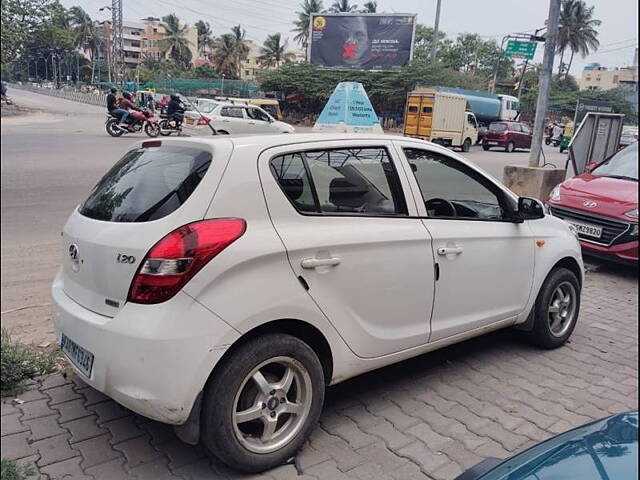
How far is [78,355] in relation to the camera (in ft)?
8.11

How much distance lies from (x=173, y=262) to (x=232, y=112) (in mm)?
16789

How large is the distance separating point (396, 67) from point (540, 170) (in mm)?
17512

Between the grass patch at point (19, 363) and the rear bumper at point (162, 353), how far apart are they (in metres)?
0.97

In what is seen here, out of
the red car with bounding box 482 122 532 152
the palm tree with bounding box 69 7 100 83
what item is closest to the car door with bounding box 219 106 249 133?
the red car with bounding box 482 122 532 152

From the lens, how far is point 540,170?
9.01 m

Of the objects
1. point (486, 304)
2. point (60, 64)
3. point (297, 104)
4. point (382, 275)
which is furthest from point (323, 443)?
point (297, 104)

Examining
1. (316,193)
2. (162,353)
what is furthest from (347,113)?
(162,353)

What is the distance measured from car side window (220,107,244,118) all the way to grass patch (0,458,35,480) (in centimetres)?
1647

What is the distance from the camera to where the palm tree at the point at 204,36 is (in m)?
4.45

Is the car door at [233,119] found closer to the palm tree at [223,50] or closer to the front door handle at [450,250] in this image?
the palm tree at [223,50]

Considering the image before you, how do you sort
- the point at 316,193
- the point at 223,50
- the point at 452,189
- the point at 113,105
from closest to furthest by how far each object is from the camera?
the point at 316,193 → the point at 452,189 → the point at 113,105 → the point at 223,50

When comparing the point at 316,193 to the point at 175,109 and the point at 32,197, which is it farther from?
the point at 175,109

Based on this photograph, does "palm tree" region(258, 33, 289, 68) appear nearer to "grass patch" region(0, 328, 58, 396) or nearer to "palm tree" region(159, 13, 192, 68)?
"palm tree" region(159, 13, 192, 68)

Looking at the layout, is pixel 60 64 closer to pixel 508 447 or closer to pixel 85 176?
pixel 508 447
